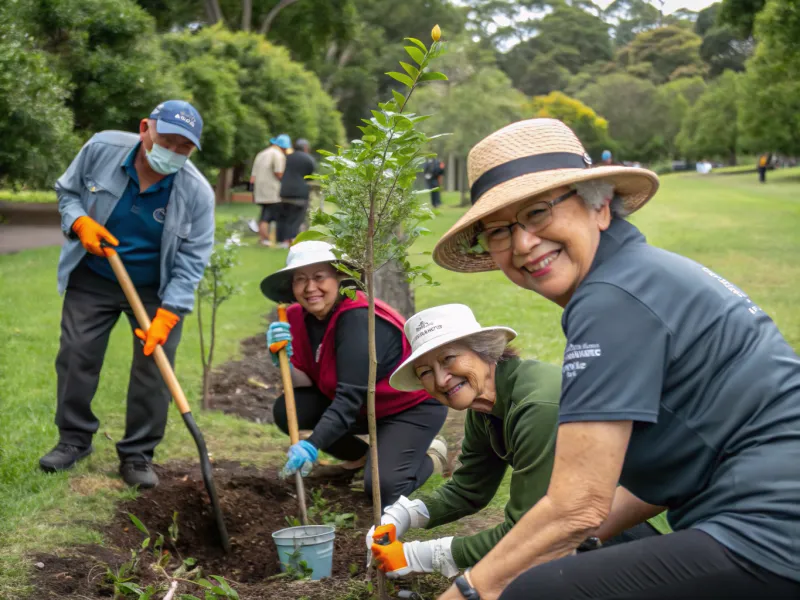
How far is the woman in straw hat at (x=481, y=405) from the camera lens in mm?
3062

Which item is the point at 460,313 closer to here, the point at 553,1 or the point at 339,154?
the point at 339,154

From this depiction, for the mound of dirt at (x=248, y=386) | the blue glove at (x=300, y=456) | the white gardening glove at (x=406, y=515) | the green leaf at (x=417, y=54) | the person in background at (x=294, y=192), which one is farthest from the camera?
the person in background at (x=294, y=192)

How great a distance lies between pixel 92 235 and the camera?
4965 millimetres

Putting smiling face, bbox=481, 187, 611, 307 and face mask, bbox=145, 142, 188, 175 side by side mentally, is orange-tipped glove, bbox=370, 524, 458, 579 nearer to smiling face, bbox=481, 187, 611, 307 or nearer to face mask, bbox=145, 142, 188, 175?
smiling face, bbox=481, 187, 611, 307

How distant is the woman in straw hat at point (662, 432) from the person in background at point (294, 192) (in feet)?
46.2

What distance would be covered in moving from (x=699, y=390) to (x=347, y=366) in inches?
100

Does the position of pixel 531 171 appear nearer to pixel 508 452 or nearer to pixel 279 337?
pixel 508 452

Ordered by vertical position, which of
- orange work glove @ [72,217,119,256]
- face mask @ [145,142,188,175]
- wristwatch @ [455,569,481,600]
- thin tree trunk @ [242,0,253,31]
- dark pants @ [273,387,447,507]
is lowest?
dark pants @ [273,387,447,507]

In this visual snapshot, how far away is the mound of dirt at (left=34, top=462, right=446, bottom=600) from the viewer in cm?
394

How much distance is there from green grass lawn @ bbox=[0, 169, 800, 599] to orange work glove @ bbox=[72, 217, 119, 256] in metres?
1.23

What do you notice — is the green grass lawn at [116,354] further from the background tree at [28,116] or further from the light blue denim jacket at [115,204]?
the background tree at [28,116]

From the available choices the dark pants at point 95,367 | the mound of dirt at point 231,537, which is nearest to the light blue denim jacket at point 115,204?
the dark pants at point 95,367

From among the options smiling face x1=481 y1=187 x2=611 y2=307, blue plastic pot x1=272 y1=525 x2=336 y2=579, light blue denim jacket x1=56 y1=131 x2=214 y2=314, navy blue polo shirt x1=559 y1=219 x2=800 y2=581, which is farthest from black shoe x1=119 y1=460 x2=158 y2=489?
navy blue polo shirt x1=559 y1=219 x2=800 y2=581

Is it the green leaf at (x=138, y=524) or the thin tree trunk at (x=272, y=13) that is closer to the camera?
the green leaf at (x=138, y=524)
